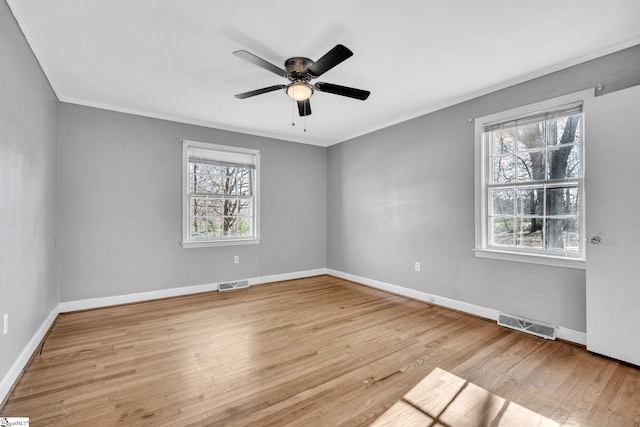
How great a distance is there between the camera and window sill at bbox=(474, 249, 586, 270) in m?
2.64

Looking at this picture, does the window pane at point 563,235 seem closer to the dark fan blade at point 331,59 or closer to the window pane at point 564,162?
the window pane at point 564,162

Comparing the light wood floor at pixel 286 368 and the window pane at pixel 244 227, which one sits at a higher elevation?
the window pane at pixel 244 227

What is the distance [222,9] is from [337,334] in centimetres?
285

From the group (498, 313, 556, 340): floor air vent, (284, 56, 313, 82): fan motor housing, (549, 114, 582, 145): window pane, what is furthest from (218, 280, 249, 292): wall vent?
(549, 114, 582, 145): window pane

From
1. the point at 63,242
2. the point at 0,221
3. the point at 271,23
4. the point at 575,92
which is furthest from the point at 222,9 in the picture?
the point at 63,242

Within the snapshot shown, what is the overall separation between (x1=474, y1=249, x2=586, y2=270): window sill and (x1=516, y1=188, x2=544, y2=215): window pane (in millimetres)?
441

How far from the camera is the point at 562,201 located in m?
2.78

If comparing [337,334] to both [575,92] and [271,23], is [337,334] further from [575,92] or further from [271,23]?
[575,92]

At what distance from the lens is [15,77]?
211 cm

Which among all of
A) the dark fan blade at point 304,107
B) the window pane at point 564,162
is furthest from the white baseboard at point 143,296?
the window pane at point 564,162

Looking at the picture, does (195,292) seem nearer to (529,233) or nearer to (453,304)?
(453,304)

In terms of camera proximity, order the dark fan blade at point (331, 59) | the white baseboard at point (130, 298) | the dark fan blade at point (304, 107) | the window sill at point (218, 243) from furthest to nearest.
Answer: the window sill at point (218, 243)
the white baseboard at point (130, 298)
the dark fan blade at point (304, 107)
the dark fan blade at point (331, 59)

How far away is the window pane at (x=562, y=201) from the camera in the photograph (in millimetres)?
2709

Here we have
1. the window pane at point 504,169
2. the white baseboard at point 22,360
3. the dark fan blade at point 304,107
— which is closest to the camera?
the white baseboard at point 22,360
